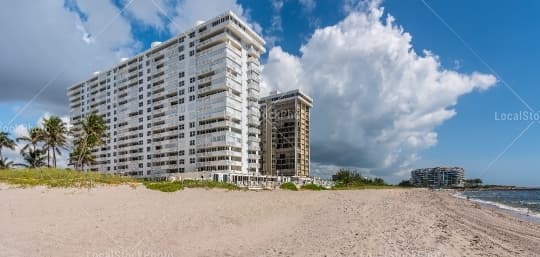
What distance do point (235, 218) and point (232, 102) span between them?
188 feet

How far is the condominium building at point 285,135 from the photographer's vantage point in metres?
110

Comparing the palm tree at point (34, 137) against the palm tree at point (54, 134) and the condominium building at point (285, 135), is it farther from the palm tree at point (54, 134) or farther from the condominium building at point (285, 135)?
the condominium building at point (285, 135)

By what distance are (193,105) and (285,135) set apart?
45686 millimetres

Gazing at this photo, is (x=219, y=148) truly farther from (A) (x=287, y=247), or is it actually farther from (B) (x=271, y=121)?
(A) (x=287, y=247)

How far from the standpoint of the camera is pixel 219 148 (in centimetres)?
7012

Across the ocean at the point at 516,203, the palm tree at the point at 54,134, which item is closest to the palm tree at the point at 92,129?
the palm tree at the point at 54,134

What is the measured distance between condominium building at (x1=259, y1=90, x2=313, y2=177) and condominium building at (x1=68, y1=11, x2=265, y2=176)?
1269 inches

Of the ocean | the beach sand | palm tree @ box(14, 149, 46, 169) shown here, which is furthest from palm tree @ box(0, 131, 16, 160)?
the ocean

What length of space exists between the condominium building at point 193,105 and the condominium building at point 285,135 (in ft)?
106

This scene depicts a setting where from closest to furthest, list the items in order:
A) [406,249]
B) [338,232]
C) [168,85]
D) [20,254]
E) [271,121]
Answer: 1. [20,254]
2. [406,249]
3. [338,232]
4. [168,85]
5. [271,121]

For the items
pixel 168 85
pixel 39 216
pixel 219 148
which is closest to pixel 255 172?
pixel 219 148

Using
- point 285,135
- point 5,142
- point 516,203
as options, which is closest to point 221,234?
point 516,203

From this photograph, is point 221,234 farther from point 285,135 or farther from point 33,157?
point 285,135

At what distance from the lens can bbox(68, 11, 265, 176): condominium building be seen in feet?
234
